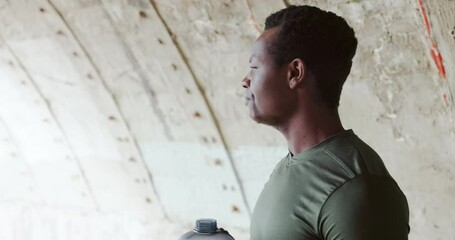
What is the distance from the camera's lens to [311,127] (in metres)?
1.36

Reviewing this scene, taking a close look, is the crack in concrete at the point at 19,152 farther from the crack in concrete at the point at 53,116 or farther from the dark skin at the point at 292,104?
the dark skin at the point at 292,104

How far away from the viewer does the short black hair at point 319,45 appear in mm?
1349

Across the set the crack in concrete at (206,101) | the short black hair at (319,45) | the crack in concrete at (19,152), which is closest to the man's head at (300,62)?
the short black hair at (319,45)

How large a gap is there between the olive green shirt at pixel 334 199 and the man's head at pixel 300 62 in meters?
0.11

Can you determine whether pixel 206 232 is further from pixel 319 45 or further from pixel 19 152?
pixel 19 152

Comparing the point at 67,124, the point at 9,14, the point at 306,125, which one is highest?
the point at 9,14

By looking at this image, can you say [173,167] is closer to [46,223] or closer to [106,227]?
[106,227]

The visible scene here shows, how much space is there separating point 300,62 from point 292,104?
0.29ft

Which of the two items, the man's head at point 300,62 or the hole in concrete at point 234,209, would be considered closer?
the man's head at point 300,62

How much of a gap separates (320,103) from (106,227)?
303 cm

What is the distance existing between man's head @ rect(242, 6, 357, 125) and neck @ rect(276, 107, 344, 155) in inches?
0.7

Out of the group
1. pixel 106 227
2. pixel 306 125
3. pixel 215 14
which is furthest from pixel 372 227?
pixel 106 227

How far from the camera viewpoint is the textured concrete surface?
244cm

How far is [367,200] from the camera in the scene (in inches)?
45.4
